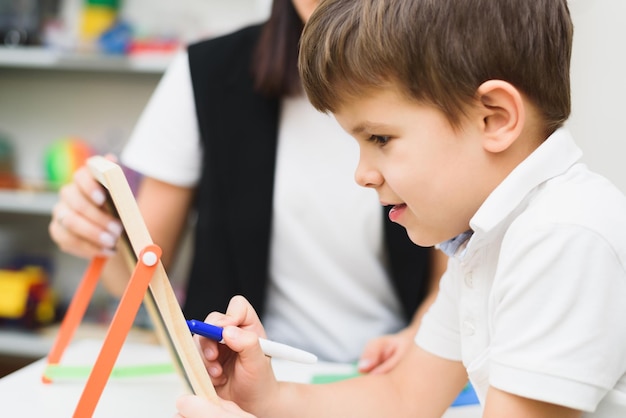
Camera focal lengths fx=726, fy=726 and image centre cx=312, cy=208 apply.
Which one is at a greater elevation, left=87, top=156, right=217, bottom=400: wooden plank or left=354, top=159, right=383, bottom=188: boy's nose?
left=354, top=159, right=383, bottom=188: boy's nose

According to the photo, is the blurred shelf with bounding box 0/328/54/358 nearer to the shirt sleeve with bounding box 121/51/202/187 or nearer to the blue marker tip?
the shirt sleeve with bounding box 121/51/202/187

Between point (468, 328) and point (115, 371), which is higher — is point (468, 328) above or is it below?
above

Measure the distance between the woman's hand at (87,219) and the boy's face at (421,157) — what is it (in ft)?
1.29

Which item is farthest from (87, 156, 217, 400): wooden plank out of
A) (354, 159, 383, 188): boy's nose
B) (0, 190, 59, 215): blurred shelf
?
(0, 190, 59, 215): blurred shelf

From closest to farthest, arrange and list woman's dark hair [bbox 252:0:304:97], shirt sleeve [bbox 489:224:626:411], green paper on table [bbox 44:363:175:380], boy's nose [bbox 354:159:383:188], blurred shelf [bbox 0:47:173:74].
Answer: shirt sleeve [bbox 489:224:626:411]
boy's nose [bbox 354:159:383:188]
green paper on table [bbox 44:363:175:380]
woman's dark hair [bbox 252:0:304:97]
blurred shelf [bbox 0:47:173:74]

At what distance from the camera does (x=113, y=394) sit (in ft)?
2.62

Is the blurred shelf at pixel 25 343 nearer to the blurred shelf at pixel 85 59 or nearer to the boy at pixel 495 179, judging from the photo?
the blurred shelf at pixel 85 59

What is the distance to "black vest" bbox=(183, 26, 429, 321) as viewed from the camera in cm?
112

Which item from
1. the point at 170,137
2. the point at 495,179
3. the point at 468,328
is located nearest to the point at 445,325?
the point at 468,328

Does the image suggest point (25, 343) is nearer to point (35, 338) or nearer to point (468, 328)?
point (35, 338)

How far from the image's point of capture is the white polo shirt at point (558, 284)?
0.48 metres

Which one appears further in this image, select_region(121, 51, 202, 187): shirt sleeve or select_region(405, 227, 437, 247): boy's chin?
select_region(121, 51, 202, 187): shirt sleeve

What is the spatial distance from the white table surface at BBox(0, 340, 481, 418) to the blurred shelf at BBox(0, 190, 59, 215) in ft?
3.32

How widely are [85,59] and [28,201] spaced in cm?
40
